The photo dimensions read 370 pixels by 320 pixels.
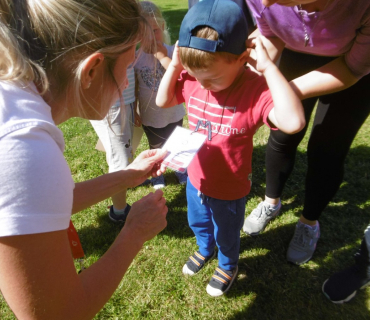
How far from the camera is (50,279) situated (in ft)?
2.62

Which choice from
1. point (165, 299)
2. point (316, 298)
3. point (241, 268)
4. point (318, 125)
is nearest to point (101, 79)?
point (318, 125)

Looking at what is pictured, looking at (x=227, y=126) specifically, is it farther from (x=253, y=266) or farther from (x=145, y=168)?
(x=253, y=266)

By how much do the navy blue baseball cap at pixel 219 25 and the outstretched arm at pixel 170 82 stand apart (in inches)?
8.9

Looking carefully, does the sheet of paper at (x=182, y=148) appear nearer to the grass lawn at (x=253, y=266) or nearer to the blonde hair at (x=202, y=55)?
the blonde hair at (x=202, y=55)

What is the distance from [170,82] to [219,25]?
0.46 meters

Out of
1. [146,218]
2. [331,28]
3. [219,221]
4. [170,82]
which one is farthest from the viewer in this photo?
[219,221]

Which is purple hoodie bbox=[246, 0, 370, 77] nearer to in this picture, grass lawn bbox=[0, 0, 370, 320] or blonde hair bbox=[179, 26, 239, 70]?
blonde hair bbox=[179, 26, 239, 70]

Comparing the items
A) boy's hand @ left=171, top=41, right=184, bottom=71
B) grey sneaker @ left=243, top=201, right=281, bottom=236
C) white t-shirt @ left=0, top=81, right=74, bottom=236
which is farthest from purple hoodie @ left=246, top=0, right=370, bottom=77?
grey sneaker @ left=243, top=201, right=281, bottom=236

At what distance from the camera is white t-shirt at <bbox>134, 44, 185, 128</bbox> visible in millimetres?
2344

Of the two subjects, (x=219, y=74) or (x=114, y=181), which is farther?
(x=114, y=181)

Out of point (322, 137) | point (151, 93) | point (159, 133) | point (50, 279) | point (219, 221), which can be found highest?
point (50, 279)

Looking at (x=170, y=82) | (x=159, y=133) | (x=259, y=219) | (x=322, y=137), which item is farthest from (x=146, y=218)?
(x=159, y=133)

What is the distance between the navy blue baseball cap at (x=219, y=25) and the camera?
3.96 feet

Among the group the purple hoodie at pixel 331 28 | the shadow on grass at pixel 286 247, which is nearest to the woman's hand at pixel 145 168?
the purple hoodie at pixel 331 28
